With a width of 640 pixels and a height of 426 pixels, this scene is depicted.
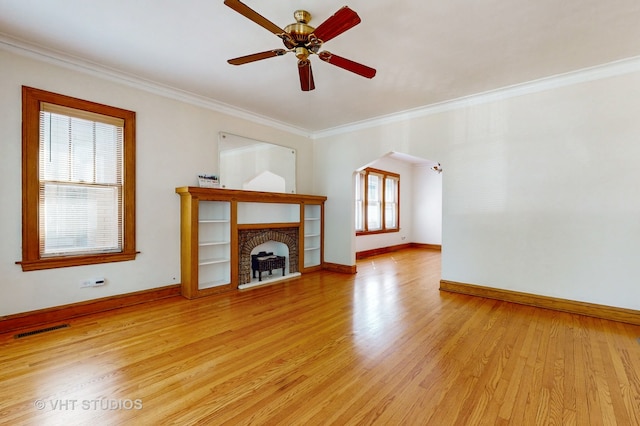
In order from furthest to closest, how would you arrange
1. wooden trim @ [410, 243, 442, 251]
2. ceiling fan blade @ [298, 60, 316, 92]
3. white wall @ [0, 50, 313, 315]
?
1. wooden trim @ [410, 243, 442, 251]
2. white wall @ [0, 50, 313, 315]
3. ceiling fan blade @ [298, 60, 316, 92]

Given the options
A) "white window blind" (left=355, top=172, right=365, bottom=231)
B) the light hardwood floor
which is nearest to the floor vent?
the light hardwood floor

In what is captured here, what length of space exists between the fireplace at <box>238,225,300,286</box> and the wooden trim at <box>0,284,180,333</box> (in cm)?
101

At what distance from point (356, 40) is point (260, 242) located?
11.3ft

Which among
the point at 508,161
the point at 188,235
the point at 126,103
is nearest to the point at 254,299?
the point at 188,235

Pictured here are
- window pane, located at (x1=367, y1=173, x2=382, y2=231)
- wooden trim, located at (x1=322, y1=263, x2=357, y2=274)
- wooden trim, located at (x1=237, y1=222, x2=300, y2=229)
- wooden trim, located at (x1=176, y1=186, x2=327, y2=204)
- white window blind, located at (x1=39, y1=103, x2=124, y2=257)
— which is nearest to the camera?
white window blind, located at (x1=39, y1=103, x2=124, y2=257)

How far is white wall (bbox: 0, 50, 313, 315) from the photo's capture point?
3.02 metres

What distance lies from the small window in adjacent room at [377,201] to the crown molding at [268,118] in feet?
8.73

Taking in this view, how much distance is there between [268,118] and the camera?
17.7ft

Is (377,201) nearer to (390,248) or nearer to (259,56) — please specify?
(390,248)

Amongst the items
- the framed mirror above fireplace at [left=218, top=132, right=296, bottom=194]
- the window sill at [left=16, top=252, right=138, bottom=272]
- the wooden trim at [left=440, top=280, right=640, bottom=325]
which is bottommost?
the wooden trim at [left=440, top=280, right=640, bottom=325]

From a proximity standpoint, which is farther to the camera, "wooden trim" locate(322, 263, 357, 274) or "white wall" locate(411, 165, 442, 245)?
"white wall" locate(411, 165, 442, 245)

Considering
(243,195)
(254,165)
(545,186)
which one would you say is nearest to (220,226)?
(243,195)

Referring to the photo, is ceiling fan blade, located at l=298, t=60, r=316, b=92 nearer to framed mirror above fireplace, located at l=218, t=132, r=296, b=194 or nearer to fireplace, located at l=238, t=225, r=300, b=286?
framed mirror above fireplace, located at l=218, t=132, r=296, b=194

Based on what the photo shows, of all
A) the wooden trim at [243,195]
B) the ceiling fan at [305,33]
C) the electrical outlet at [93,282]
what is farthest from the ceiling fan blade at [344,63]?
the electrical outlet at [93,282]
